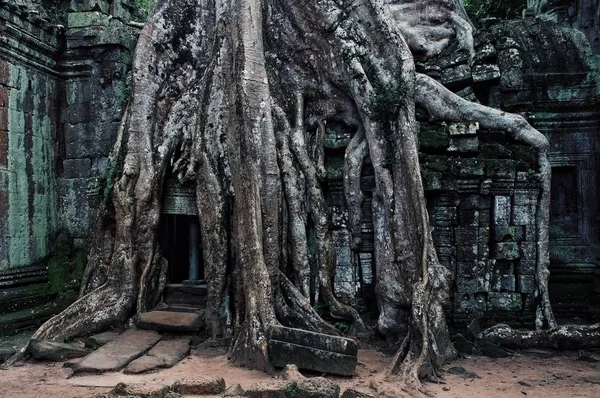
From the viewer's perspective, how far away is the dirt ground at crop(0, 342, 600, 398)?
3896 millimetres

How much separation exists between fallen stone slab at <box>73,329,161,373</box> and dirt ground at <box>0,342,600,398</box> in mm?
106

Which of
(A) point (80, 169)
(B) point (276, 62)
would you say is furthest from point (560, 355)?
(A) point (80, 169)

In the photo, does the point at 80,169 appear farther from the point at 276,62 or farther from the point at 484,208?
the point at 484,208

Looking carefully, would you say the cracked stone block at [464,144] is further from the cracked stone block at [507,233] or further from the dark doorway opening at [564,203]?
the dark doorway opening at [564,203]

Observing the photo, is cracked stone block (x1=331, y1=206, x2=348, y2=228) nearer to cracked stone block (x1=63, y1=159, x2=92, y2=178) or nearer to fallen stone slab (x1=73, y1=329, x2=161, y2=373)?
fallen stone slab (x1=73, y1=329, x2=161, y2=373)

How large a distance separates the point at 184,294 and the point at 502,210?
3.63 m

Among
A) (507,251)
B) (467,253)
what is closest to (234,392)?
(467,253)

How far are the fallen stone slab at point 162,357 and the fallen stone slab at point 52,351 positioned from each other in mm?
648

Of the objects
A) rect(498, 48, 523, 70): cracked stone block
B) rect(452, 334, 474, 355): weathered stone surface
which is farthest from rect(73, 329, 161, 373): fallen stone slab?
rect(498, 48, 523, 70): cracked stone block

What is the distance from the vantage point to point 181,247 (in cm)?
830

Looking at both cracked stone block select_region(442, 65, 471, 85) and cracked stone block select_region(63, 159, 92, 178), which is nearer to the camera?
cracked stone block select_region(442, 65, 471, 85)

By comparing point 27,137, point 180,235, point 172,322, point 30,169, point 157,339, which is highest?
point 27,137

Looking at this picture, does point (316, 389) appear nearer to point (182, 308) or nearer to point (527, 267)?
point (182, 308)

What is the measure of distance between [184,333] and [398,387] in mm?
2360
